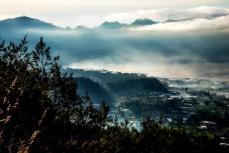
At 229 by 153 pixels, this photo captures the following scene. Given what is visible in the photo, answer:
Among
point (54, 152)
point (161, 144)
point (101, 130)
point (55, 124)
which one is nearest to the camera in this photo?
point (54, 152)

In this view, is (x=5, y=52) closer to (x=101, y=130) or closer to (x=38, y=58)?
(x=38, y=58)

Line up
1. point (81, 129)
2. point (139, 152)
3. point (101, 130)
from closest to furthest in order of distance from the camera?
point (81, 129) → point (139, 152) → point (101, 130)

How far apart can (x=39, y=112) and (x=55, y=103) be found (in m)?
13.1

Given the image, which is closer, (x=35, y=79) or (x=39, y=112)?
(x=39, y=112)

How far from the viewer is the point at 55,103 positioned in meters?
49.9

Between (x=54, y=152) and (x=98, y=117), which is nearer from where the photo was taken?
(x=54, y=152)

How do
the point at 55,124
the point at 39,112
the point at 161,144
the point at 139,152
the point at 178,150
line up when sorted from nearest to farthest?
the point at 39,112
the point at 55,124
the point at 139,152
the point at 161,144
the point at 178,150

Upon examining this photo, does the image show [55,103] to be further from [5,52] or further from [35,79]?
[5,52]

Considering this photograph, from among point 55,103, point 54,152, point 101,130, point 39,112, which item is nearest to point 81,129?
point 55,103

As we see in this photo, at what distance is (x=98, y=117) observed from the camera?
184 feet

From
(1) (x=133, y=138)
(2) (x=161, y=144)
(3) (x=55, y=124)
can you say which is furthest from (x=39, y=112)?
(2) (x=161, y=144)

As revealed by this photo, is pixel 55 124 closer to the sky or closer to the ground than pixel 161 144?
closer to the sky

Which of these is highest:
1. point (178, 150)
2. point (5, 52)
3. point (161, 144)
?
point (5, 52)

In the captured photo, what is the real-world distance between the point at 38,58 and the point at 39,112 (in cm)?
1740
